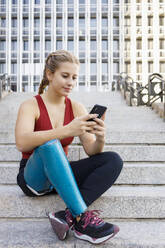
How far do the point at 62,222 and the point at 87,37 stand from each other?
36046mm

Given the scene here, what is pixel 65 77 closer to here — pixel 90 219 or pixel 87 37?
pixel 90 219

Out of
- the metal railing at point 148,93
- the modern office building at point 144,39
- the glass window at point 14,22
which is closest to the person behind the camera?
the metal railing at point 148,93

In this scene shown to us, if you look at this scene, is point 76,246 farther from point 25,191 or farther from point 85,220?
point 25,191

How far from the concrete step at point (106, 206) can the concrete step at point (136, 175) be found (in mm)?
409

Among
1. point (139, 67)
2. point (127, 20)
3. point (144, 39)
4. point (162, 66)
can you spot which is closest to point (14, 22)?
point (127, 20)

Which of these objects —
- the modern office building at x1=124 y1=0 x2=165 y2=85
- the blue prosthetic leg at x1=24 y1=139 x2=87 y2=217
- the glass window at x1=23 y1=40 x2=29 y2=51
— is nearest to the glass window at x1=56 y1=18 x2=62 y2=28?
the glass window at x1=23 y1=40 x2=29 y2=51

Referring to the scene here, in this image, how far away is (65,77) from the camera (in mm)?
2188

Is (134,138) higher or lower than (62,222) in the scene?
higher

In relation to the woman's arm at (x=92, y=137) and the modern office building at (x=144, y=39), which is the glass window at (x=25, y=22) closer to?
the modern office building at (x=144, y=39)

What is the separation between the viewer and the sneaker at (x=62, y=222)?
192 centimetres

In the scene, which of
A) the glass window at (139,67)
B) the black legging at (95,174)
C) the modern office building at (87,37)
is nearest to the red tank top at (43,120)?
the black legging at (95,174)

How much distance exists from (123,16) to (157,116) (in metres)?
33.7

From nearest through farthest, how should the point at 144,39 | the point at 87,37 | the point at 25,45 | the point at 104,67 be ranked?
the point at 144,39
the point at 87,37
the point at 104,67
the point at 25,45

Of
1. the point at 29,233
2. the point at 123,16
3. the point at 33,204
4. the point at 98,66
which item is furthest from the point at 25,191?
the point at 123,16
